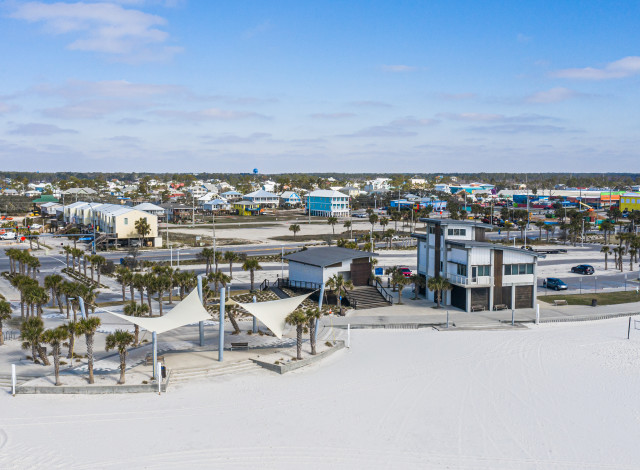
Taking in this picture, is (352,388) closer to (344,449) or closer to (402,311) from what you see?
(344,449)

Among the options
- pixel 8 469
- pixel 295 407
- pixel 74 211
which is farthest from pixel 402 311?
pixel 74 211

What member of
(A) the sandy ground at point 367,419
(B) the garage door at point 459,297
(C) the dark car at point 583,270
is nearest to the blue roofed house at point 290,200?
(C) the dark car at point 583,270

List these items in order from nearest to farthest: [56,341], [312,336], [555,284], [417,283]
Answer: [56,341] < [312,336] < [417,283] < [555,284]

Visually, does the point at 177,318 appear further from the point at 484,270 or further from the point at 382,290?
the point at 484,270

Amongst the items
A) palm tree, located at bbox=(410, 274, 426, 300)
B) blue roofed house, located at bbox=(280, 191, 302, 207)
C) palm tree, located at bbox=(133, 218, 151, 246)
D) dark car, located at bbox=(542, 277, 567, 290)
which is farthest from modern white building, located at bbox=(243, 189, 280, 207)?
palm tree, located at bbox=(410, 274, 426, 300)

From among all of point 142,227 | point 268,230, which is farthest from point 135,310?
point 268,230

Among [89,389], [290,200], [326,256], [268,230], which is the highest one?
[290,200]

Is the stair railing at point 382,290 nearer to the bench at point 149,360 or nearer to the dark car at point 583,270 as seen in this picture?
the bench at point 149,360
